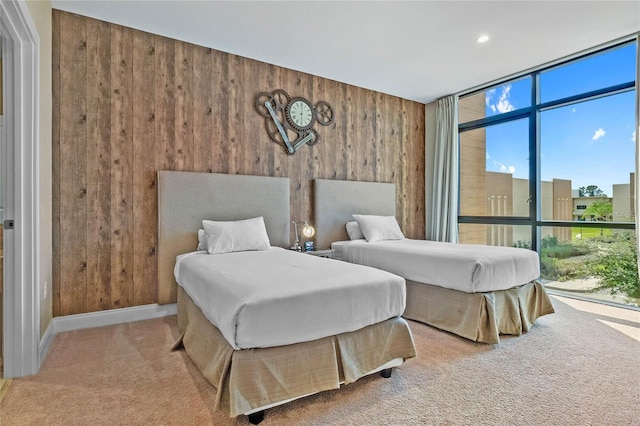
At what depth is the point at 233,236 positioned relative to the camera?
10.0ft

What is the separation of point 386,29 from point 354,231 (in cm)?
220

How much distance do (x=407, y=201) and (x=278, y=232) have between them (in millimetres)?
2256

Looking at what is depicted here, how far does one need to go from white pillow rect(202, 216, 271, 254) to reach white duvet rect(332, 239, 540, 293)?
122 centimetres

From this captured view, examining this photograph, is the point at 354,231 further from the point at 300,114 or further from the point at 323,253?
the point at 300,114

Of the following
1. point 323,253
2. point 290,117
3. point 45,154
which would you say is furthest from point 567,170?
point 45,154

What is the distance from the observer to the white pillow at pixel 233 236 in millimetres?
2986

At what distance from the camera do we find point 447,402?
1721mm

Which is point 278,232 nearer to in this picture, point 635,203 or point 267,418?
point 267,418

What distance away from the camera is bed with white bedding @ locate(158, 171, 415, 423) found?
1.53 meters

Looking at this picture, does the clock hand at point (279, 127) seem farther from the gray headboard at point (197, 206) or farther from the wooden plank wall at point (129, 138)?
the gray headboard at point (197, 206)

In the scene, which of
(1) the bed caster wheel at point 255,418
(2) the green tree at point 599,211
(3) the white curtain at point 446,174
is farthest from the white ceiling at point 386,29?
(1) the bed caster wheel at point 255,418

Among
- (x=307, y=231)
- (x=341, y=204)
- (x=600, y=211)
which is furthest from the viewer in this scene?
(x=341, y=204)

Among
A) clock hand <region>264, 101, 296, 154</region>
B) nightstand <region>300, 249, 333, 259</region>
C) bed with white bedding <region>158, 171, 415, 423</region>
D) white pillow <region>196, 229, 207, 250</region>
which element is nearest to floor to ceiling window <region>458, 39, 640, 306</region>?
nightstand <region>300, 249, 333, 259</region>

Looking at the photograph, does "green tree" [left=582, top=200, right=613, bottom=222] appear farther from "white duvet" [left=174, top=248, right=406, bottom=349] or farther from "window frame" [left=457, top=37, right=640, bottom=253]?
"white duvet" [left=174, top=248, right=406, bottom=349]
